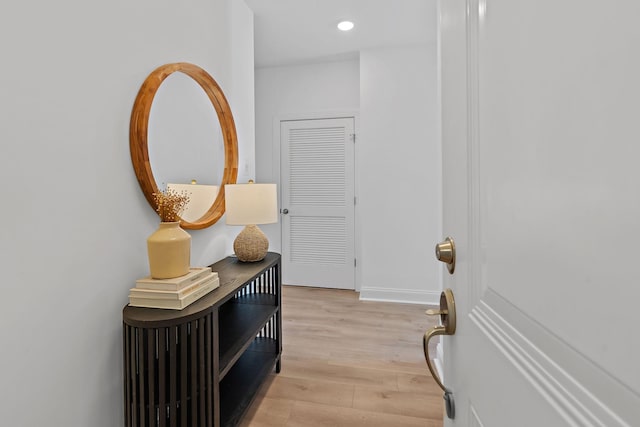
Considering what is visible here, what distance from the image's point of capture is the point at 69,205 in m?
1.12

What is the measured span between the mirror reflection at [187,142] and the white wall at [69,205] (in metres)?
0.15

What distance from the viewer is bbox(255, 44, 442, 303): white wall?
339cm

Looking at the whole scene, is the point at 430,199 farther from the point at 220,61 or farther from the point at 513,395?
the point at 513,395

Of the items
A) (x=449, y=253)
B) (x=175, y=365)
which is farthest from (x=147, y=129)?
(x=449, y=253)

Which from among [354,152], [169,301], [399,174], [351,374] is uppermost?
[354,152]

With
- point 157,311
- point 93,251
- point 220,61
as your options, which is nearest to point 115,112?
point 93,251

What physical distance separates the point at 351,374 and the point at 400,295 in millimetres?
1558

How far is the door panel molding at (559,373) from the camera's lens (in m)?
0.22

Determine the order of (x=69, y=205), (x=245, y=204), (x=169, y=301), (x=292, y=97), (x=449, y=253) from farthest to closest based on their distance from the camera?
(x=292, y=97)
(x=245, y=204)
(x=169, y=301)
(x=69, y=205)
(x=449, y=253)

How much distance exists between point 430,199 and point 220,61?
2.35 metres

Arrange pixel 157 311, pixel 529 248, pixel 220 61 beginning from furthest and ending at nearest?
pixel 220 61 → pixel 157 311 → pixel 529 248

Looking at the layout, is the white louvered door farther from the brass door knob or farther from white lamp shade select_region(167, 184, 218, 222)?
the brass door knob

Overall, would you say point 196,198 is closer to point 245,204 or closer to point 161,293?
point 245,204

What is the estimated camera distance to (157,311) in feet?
3.99
